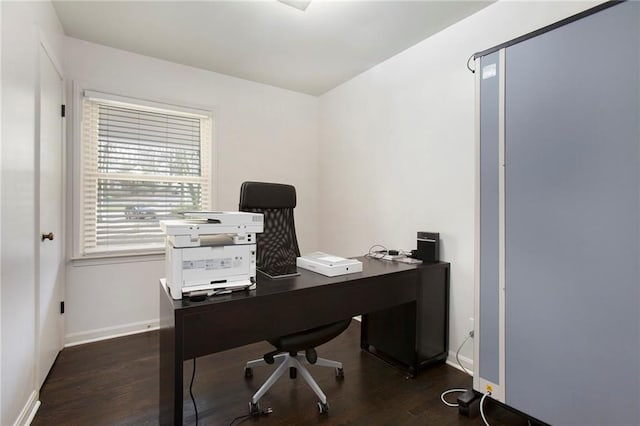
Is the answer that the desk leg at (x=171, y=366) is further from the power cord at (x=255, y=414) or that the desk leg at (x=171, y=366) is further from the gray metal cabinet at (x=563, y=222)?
the gray metal cabinet at (x=563, y=222)

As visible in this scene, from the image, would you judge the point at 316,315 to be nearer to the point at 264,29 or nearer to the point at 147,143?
the point at 264,29

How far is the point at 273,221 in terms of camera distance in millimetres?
2283

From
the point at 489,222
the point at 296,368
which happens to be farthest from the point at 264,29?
the point at 296,368

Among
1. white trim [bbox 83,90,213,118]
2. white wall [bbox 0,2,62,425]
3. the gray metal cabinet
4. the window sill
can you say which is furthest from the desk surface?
white trim [bbox 83,90,213,118]

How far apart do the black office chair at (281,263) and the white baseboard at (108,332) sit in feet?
4.59

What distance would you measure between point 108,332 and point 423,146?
3.25 m

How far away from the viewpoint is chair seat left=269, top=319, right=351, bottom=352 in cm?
173

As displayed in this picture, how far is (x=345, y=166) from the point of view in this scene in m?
3.49

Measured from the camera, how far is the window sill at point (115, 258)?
2680 millimetres

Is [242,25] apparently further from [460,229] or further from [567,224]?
[567,224]

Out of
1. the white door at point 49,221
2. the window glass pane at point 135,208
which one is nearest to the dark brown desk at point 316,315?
the white door at point 49,221

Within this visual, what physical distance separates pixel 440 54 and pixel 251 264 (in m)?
2.21

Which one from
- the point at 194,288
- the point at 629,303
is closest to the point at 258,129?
the point at 194,288

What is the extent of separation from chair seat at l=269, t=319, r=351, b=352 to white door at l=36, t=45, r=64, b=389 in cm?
157
